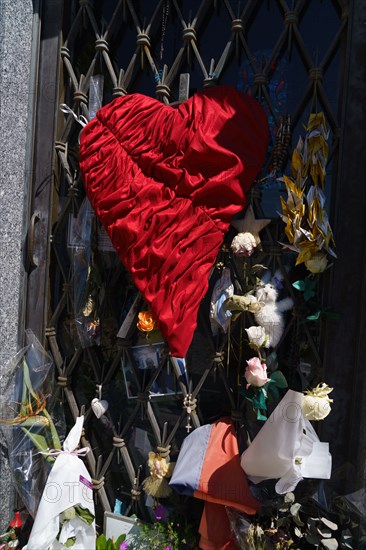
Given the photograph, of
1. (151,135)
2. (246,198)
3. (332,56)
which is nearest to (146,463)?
(246,198)

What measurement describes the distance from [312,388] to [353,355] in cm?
22

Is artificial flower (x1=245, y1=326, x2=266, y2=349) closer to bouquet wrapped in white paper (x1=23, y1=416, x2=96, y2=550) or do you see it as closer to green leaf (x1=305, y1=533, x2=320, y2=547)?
green leaf (x1=305, y1=533, x2=320, y2=547)

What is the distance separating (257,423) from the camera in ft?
6.13

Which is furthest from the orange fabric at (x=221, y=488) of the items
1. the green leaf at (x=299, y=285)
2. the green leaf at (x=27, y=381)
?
the green leaf at (x=27, y=381)

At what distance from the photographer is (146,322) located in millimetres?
1834

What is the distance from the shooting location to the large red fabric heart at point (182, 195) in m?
1.75

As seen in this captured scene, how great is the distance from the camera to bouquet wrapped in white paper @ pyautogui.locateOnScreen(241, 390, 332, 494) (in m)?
1.60

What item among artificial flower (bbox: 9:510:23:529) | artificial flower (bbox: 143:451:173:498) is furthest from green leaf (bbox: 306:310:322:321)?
artificial flower (bbox: 9:510:23:529)

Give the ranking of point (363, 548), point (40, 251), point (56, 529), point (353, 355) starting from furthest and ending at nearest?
point (40, 251), point (56, 529), point (353, 355), point (363, 548)

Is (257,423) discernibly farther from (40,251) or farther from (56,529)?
(40,251)

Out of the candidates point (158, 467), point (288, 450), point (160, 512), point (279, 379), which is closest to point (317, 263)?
point (279, 379)

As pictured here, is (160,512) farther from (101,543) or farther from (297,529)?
(297,529)

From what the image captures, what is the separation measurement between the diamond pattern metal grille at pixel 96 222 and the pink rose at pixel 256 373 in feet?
0.52

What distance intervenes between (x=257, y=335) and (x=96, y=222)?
37.1 inches
